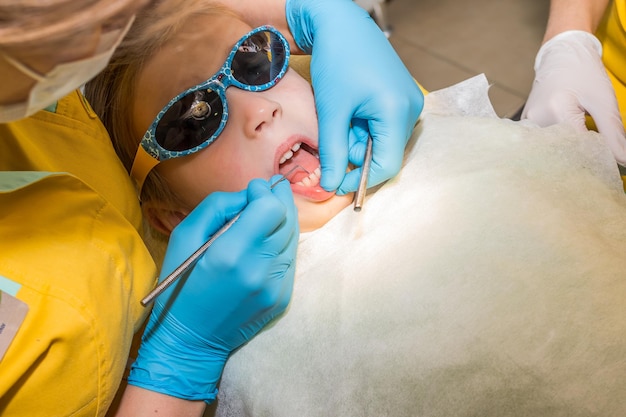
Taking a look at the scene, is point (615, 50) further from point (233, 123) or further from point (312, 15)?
point (233, 123)

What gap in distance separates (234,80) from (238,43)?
9 centimetres

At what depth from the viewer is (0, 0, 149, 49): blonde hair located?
0.61 meters

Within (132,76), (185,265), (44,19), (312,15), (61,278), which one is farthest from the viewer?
(312,15)

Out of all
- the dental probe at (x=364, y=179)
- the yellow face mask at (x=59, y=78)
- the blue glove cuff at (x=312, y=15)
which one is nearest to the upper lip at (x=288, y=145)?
the dental probe at (x=364, y=179)

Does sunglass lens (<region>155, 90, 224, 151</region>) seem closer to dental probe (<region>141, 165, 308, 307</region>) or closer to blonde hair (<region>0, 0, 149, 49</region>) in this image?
dental probe (<region>141, 165, 308, 307</region>)

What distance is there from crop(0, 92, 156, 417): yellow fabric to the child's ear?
31cm

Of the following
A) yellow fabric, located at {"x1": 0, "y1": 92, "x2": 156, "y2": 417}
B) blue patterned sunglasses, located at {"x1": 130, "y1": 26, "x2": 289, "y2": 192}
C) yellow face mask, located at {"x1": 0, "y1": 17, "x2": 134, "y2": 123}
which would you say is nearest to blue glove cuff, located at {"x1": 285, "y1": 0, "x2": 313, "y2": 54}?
blue patterned sunglasses, located at {"x1": 130, "y1": 26, "x2": 289, "y2": 192}

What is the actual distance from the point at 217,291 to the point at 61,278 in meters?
0.29

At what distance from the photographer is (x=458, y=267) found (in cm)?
105

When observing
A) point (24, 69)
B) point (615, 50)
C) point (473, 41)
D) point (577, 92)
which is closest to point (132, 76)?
point (24, 69)

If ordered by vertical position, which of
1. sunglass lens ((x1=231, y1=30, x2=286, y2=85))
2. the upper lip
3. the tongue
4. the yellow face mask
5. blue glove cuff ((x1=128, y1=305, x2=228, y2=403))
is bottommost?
blue glove cuff ((x1=128, y1=305, x2=228, y2=403))

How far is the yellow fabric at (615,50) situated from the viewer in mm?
1569

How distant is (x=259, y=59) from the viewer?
1.24 m

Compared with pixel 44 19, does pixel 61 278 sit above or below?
below
